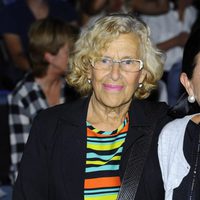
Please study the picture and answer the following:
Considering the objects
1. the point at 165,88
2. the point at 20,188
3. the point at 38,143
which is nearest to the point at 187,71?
the point at 38,143

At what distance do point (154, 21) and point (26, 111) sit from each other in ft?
7.33

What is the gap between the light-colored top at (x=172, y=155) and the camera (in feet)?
10.6

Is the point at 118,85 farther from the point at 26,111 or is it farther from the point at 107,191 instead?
the point at 26,111

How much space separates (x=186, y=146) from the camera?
3.29m

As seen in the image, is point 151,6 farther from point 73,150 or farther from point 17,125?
point 73,150

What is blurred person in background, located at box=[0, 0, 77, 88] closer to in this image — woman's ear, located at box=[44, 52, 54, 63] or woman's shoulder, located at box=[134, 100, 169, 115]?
woman's ear, located at box=[44, 52, 54, 63]

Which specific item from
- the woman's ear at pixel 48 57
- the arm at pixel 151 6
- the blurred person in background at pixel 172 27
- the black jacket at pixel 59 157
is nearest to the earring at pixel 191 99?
the black jacket at pixel 59 157

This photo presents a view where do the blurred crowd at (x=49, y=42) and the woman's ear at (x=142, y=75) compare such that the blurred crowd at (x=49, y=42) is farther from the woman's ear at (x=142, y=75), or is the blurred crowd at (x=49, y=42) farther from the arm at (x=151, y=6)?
the woman's ear at (x=142, y=75)

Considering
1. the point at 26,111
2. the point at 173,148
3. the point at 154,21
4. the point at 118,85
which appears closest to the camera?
the point at 173,148

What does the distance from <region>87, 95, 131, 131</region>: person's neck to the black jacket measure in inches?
3.9

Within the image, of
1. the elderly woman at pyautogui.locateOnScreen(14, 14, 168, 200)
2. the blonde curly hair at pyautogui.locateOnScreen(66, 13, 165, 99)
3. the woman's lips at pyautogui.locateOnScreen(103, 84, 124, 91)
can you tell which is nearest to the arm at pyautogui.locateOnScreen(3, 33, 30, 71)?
the blonde curly hair at pyautogui.locateOnScreen(66, 13, 165, 99)

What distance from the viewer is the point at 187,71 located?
3.41 metres

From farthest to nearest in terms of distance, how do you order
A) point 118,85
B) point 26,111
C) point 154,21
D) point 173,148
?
point 154,21
point 26,111
point 118,85
point 173,148

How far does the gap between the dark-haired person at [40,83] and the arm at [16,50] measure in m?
1.61
